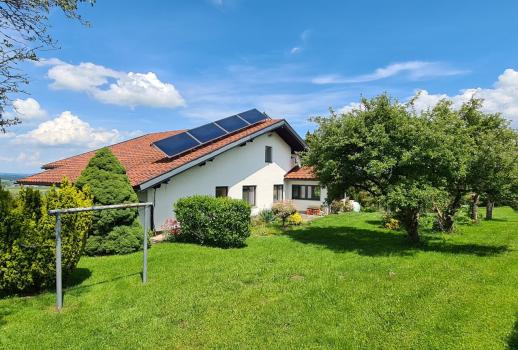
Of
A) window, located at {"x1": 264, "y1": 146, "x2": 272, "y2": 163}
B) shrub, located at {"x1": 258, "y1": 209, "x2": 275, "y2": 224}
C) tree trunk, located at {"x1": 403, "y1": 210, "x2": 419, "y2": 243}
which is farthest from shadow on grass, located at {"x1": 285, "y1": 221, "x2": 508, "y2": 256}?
window, located at {"x1": 264, "y1": 146, "x2": 272, "y2": 163}

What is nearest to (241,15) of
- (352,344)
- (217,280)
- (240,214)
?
(240,214)

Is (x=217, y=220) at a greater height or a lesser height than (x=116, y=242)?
greater

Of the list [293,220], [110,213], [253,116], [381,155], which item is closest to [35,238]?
A: [110,213]

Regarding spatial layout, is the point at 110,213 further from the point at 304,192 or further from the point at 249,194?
the point at 304,192

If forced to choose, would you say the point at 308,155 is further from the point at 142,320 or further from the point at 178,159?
the point at 142,320

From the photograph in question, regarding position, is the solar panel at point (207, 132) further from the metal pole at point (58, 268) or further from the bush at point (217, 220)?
the metal pole at point (58, 268)

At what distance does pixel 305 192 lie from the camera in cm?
2681

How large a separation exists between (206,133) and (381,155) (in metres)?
10.5

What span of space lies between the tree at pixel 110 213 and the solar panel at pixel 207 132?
6.78 m

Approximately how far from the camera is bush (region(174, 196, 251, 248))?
13195 mm

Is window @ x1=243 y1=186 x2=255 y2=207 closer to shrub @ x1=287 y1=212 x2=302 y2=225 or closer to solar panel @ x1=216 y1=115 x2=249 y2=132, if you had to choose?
shrub @ x1=287 y1=212 x2=302 y2=225

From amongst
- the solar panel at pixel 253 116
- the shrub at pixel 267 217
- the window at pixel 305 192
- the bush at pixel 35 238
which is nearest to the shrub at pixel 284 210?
the shrub at pixel 267 217

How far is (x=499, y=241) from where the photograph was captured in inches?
585

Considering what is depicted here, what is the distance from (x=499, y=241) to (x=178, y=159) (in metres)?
14.0
